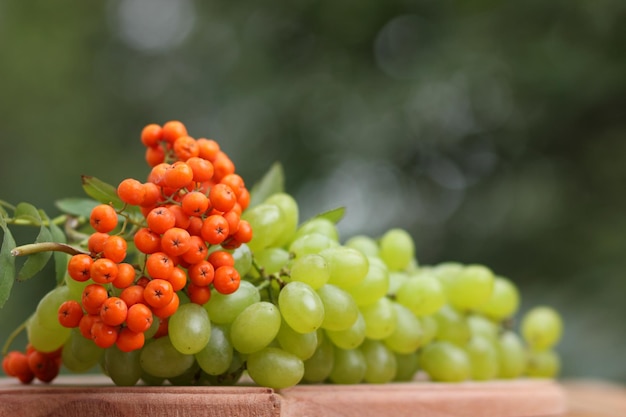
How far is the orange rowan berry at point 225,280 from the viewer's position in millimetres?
617

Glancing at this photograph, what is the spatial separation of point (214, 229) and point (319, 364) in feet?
0.71

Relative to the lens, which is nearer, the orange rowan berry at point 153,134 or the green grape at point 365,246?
the orange rowan berry at point 153,134

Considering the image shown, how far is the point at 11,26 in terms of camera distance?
9.07 ft

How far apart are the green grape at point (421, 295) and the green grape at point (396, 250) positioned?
0.18ft

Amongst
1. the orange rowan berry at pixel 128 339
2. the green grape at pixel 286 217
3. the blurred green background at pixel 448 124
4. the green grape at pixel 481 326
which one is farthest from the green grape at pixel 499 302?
the blurred green background at pixel 448 124

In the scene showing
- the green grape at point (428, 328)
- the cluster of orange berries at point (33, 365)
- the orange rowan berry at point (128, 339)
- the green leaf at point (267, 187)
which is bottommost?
the cluster of orange berries at point (33, 365)

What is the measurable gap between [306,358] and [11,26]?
2.58 meters

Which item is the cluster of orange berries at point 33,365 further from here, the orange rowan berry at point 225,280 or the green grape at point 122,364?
the orange rowan berry at point 225,280

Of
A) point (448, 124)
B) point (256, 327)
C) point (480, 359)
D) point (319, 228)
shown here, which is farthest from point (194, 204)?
point (448, 124)

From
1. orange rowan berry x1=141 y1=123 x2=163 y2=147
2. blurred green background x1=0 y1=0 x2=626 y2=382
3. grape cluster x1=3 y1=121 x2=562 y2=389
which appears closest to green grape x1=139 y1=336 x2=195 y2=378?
grape cluster x1=3 y1=121 x2=562 y2=389

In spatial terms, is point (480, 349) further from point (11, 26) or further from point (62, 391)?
point (11, 26)

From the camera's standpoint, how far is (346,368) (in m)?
0.75

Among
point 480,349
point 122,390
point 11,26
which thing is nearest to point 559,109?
point 480,349

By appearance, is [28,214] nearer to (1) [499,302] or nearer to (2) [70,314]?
(2) [70,314]
